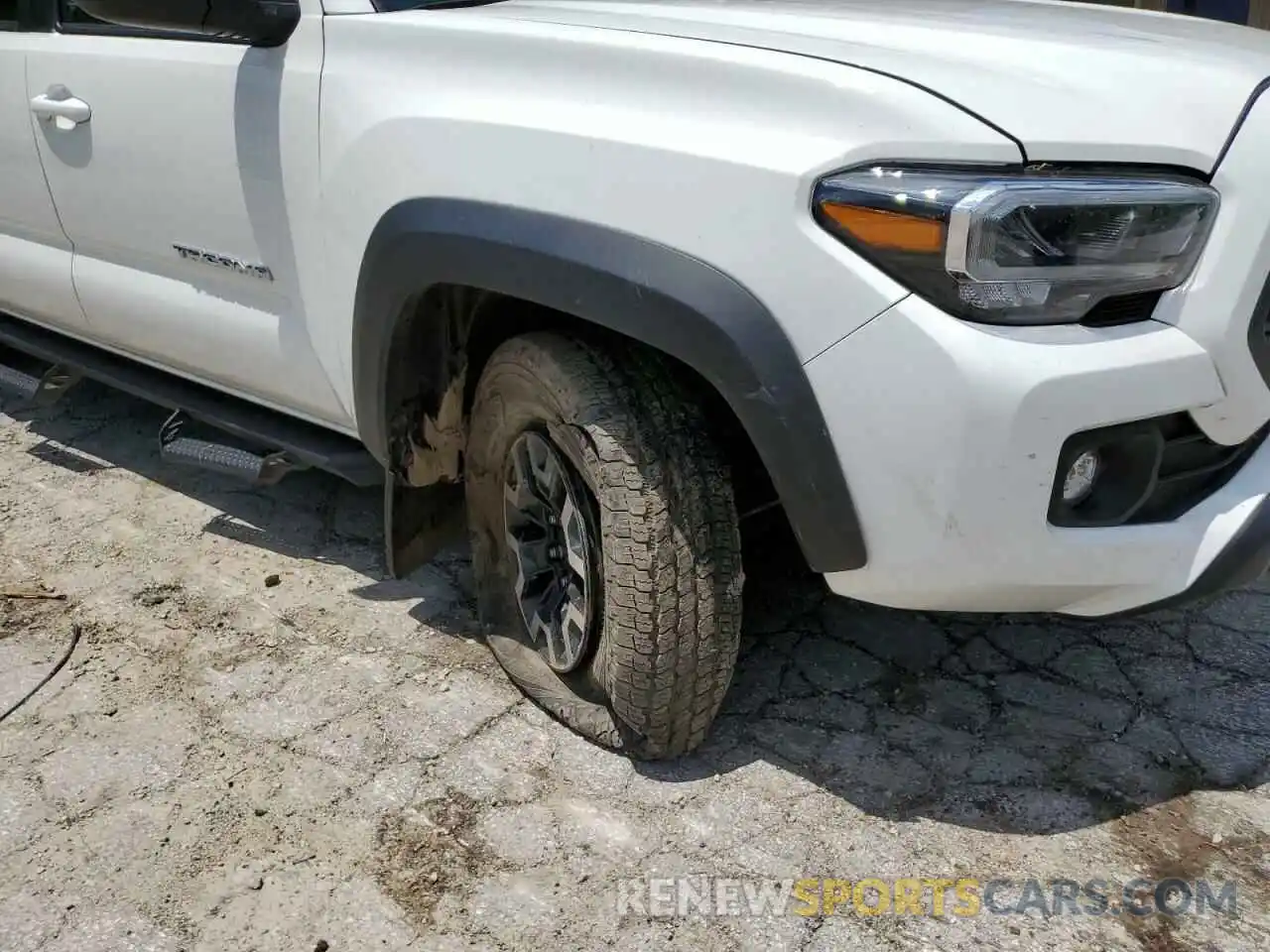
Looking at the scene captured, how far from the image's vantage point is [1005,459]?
5.75 feet

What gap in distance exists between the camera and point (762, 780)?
2.39 meters

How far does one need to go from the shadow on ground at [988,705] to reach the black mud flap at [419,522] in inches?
8.4

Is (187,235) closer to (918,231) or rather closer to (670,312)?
(670,312)

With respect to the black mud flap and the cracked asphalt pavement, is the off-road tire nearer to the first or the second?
the cracked asphalt pavement

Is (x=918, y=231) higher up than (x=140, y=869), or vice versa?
(x=918, y=231)

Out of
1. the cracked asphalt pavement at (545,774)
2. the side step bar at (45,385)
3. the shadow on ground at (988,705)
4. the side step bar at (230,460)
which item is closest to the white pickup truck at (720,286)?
the side step bar at (230,460)

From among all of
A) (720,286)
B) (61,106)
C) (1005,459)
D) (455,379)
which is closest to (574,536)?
(455,379)

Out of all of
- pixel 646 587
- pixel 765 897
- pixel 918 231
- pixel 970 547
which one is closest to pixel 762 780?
pixel 765 897

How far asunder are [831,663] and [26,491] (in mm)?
2666

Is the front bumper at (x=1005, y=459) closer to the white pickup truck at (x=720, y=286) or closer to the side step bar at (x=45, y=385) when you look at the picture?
the white pickup truck at (x=720, y=286)

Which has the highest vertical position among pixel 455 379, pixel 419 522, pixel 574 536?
pixel 455 379

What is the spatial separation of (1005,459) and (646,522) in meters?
0.68

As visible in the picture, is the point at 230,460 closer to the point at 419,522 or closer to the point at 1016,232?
the point at 419,522

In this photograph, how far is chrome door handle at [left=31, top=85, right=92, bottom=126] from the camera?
3041mm
